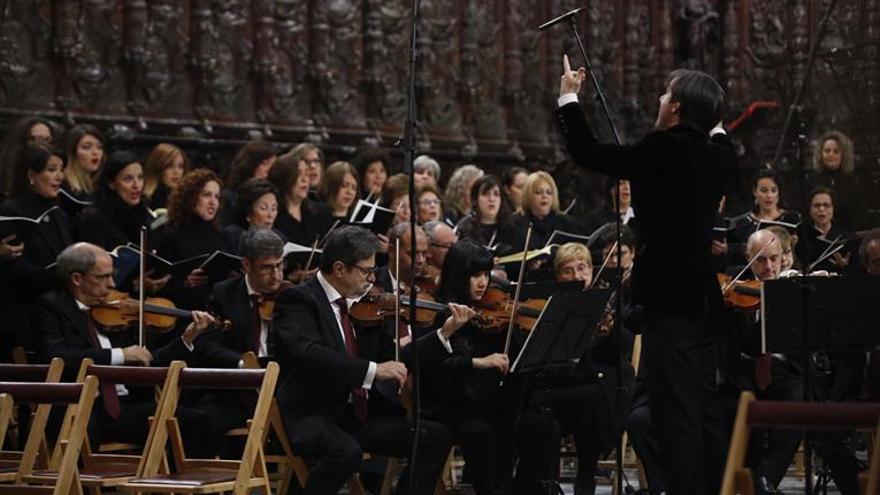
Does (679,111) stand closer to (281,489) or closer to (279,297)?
(279,297)

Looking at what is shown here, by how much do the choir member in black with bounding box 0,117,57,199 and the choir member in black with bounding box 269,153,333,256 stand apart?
4.13 ft

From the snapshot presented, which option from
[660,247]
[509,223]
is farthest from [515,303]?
[509,223]

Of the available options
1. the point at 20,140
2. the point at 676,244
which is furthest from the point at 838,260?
the point at 20,140

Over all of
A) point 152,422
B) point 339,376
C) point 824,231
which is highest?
point 824,231

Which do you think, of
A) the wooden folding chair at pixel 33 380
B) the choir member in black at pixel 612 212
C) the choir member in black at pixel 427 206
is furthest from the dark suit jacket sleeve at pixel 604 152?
the choir member in black at pixel 612 212

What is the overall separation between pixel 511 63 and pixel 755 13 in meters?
2.43

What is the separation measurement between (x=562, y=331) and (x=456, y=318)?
17.9 inches

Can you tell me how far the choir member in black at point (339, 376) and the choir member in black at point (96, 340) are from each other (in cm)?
81

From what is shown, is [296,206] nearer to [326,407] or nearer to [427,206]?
[427,206]

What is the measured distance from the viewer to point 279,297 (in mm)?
6629

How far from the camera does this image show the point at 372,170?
1031cm

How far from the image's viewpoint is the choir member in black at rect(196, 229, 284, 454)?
7633 millimetres

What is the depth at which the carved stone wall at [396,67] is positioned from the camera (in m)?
10.5

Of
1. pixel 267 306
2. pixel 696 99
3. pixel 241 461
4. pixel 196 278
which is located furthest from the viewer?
pixel 196 278
